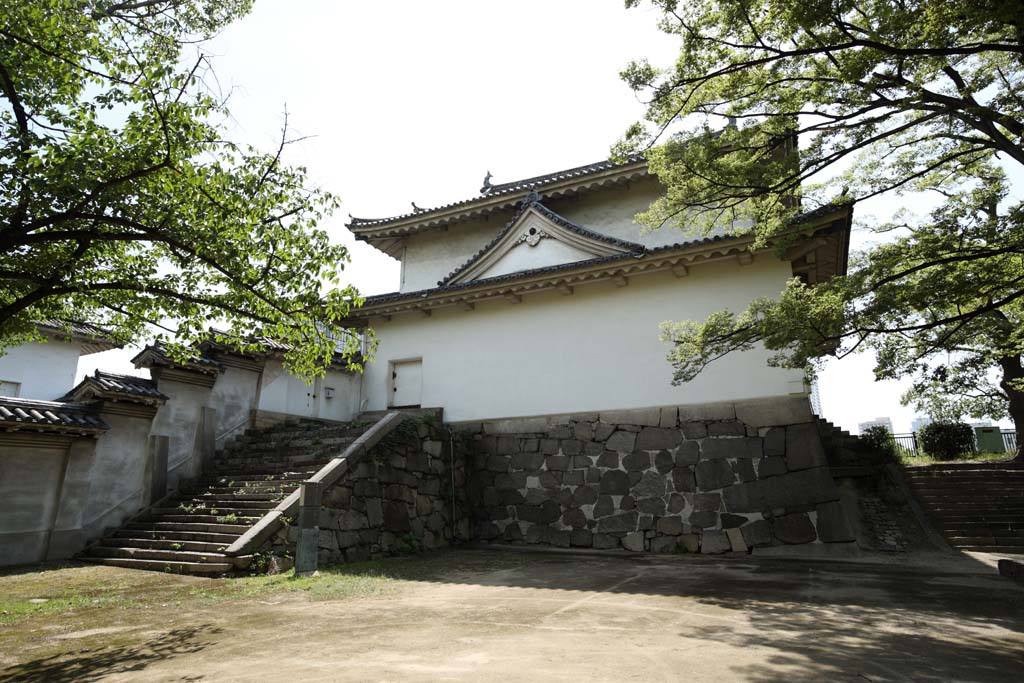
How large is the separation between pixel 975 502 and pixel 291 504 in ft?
49.0

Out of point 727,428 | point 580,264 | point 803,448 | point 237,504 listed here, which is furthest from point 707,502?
point 237,504

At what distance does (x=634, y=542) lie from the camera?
11.4 m

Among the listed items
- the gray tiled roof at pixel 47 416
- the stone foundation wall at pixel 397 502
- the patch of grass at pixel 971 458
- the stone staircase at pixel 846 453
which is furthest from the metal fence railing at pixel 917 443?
the gray tiled roof at pixel 47 416

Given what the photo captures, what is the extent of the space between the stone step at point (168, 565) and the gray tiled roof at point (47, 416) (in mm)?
2458

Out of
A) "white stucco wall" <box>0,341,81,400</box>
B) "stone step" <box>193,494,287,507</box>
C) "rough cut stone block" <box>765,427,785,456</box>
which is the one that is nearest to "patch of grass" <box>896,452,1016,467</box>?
"rough cut stone block" <box>765,427,785,456</box>

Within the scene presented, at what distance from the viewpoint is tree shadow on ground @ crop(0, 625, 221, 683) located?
4.22 m

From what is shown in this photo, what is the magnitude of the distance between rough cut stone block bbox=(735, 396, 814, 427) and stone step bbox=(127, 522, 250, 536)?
9.35 metres

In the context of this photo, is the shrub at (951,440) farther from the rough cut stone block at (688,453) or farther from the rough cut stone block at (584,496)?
the rough cut stone block at (584,496)

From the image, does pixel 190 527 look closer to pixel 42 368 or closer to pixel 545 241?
pixel 545 241

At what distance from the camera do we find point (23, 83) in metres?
6.92

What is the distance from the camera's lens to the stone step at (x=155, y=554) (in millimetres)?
9047

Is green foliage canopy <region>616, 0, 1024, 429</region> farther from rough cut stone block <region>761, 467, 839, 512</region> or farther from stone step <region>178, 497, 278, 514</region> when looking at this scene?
stone step <region>178, 497, 278, 514</region>

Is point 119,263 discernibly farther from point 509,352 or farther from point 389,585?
point 509,352

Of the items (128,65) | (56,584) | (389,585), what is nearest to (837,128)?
(389,585)
